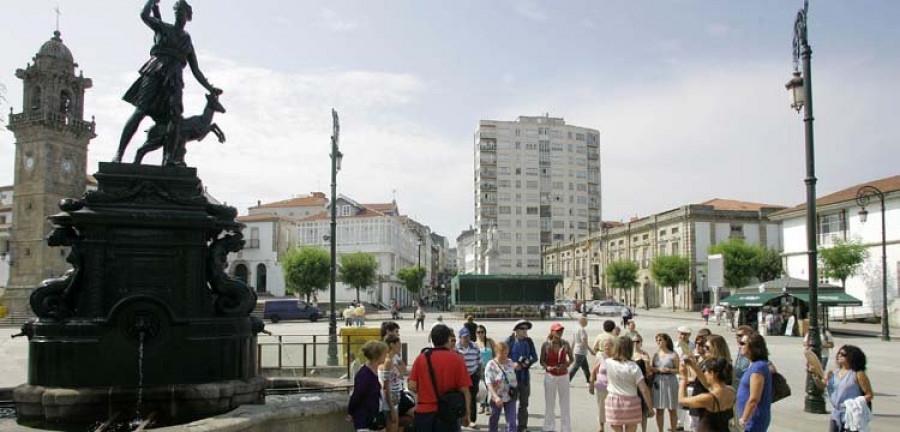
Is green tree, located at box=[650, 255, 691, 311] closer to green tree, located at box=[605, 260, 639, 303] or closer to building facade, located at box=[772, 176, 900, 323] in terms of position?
green tree, located at box=[605, 260, 639, 303]

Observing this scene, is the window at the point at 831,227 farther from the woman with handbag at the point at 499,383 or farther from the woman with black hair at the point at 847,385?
the woman with black hair at the point at 847,385

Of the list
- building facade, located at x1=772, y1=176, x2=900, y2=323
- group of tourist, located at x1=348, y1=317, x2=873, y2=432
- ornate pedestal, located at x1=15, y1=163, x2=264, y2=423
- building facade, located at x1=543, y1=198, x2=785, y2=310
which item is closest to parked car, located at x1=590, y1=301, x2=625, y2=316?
building facade, located at x1=543, y1=198, x2=785, y2=310

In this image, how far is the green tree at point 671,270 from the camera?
6275 centimetres

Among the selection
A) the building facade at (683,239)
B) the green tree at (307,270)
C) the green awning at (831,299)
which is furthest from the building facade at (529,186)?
the green awning at (831,299)

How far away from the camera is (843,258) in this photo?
4109cm

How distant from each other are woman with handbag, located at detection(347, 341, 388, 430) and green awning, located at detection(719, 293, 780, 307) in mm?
29855

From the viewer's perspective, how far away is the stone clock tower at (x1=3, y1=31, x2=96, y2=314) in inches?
2264

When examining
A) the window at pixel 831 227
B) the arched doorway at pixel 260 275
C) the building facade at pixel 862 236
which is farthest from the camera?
the arched doorway at pixel 260 275

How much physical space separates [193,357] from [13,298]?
58.4m

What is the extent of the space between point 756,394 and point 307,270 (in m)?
62.2

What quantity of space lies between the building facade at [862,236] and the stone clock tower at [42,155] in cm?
5571

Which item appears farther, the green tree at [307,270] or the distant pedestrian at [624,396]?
the green tree at [307,270]

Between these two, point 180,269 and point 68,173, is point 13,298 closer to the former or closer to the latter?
point 68,173

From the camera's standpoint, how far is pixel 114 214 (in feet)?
23.8
